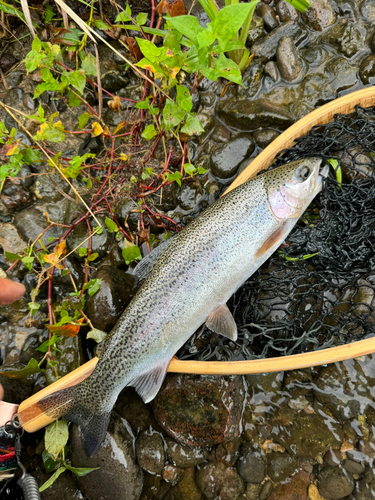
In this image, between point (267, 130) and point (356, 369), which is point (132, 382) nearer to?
point (356, 369)

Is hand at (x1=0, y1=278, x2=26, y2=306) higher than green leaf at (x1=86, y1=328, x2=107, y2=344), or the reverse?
hand at (x1=0, y1=278, x2=26, y2=306)

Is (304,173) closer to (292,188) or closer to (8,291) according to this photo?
(292,188)

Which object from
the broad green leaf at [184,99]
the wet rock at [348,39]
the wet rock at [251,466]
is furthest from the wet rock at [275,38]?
the wet rock at [251,466]

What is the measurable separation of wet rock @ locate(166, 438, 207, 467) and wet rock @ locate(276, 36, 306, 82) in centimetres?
314

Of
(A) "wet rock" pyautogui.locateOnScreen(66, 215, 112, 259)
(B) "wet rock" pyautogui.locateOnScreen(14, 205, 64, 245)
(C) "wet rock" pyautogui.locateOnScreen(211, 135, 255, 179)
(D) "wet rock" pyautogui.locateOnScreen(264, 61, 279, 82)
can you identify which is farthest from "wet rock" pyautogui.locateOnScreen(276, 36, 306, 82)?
(B) "wet rock" pyautogui.locateOnScreen(14, 205, 64, 245)

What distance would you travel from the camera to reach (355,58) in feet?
9.60

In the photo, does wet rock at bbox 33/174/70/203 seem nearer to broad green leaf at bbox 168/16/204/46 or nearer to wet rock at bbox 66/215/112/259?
wet rock at bbox 66/215/112/259

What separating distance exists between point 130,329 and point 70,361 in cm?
72

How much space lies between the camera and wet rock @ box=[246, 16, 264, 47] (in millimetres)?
3037

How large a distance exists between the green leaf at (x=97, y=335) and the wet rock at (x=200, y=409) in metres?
0.63

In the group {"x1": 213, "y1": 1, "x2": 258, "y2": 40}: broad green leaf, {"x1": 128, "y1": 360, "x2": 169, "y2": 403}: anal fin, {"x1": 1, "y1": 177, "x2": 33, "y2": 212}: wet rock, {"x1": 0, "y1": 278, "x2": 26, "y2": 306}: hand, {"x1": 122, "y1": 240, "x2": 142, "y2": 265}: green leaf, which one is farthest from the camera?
{"x1": 1, "y1": 177, "x2": 33, "y2": 212}: wet rock

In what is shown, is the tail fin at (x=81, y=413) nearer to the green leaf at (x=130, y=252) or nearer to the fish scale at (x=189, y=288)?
the fish scale at (x=189, y=288)

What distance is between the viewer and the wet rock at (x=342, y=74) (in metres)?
2.89

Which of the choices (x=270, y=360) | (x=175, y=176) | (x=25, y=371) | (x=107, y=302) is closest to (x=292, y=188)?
(x=175, y=176)
